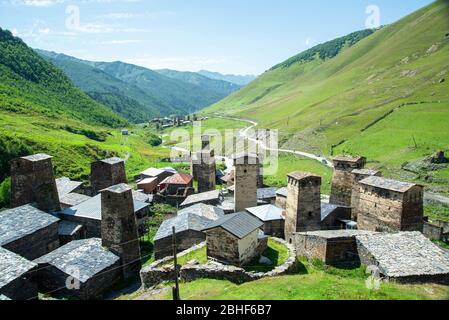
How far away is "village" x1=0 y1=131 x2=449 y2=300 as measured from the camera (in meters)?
23.2

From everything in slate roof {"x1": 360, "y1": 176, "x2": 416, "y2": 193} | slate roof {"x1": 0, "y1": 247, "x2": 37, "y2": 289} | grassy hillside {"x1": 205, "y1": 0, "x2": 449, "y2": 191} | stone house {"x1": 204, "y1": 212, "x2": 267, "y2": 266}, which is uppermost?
grassy hillside {"x1": 205, "y1": 0, "x2": 449, "y2": 191}

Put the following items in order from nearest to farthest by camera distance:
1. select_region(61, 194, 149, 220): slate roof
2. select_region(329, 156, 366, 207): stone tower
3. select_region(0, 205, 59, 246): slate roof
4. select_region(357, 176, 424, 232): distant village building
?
select_region(0, 205, 59, 246): slate roof, select_region(357, 176, 424, 232): distant village building, select_region(61, 194, 149, 220): slate roof, select_region(329, 156, 366, 207): stone tower

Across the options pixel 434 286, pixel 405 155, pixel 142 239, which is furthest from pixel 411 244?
pixel 405 155

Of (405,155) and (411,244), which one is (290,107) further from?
(411,244)

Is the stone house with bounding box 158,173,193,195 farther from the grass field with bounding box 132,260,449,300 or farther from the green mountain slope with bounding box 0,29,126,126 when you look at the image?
the green mountain slope with bounding box 0,29,126,126

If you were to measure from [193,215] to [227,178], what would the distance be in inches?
1165

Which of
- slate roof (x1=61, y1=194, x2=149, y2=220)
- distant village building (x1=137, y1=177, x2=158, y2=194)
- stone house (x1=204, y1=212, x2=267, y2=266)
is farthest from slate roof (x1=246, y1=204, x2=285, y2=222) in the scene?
distant village building (x1=137, y1=177, x2=158, y2=194)

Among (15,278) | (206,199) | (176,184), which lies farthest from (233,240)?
(176,184)

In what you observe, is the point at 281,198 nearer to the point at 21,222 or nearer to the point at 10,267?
the point at 21,222

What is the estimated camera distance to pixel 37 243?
31891 mm

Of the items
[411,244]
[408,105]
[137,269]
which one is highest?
[408,105]

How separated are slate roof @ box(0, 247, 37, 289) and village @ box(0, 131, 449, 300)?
6 centimetres

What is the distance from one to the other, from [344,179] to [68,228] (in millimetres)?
29225

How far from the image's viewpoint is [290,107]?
171m
